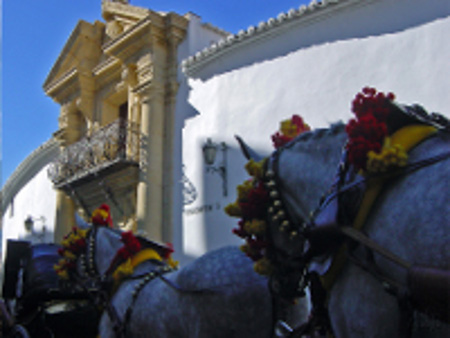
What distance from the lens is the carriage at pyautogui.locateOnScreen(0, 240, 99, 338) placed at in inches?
170

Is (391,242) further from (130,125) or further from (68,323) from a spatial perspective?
(130,125)

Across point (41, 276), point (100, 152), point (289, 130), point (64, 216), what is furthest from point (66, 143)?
point (289, 130)

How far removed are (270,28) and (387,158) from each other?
6.15 metres

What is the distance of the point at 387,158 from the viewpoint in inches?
61.5

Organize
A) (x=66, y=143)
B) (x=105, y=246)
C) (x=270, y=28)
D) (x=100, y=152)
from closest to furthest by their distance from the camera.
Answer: (x=105, y=246)
(x=270, y=28)
(x=100, y=152)
(x=66, y=143)

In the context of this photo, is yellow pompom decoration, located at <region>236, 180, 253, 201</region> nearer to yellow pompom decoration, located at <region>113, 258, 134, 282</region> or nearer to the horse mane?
the horse mane

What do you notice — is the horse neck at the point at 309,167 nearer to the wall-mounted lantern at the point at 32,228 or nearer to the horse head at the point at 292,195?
the horse head at the point at 292,195

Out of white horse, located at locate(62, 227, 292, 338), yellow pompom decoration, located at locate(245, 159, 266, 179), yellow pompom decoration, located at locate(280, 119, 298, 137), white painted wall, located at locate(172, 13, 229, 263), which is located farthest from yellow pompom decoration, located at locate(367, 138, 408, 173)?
white painted wall, located at locate(172, 13, 229, 263)

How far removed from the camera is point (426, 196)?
147cm

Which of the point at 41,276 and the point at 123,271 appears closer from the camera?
the point at 123,271

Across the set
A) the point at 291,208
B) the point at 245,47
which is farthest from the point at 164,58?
the point at 291,208

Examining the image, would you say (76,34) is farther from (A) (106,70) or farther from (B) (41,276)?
(B) (41,276)

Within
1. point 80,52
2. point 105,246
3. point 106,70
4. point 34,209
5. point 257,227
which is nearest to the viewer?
point 257,227

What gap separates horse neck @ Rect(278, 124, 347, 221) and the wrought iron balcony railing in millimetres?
6978
